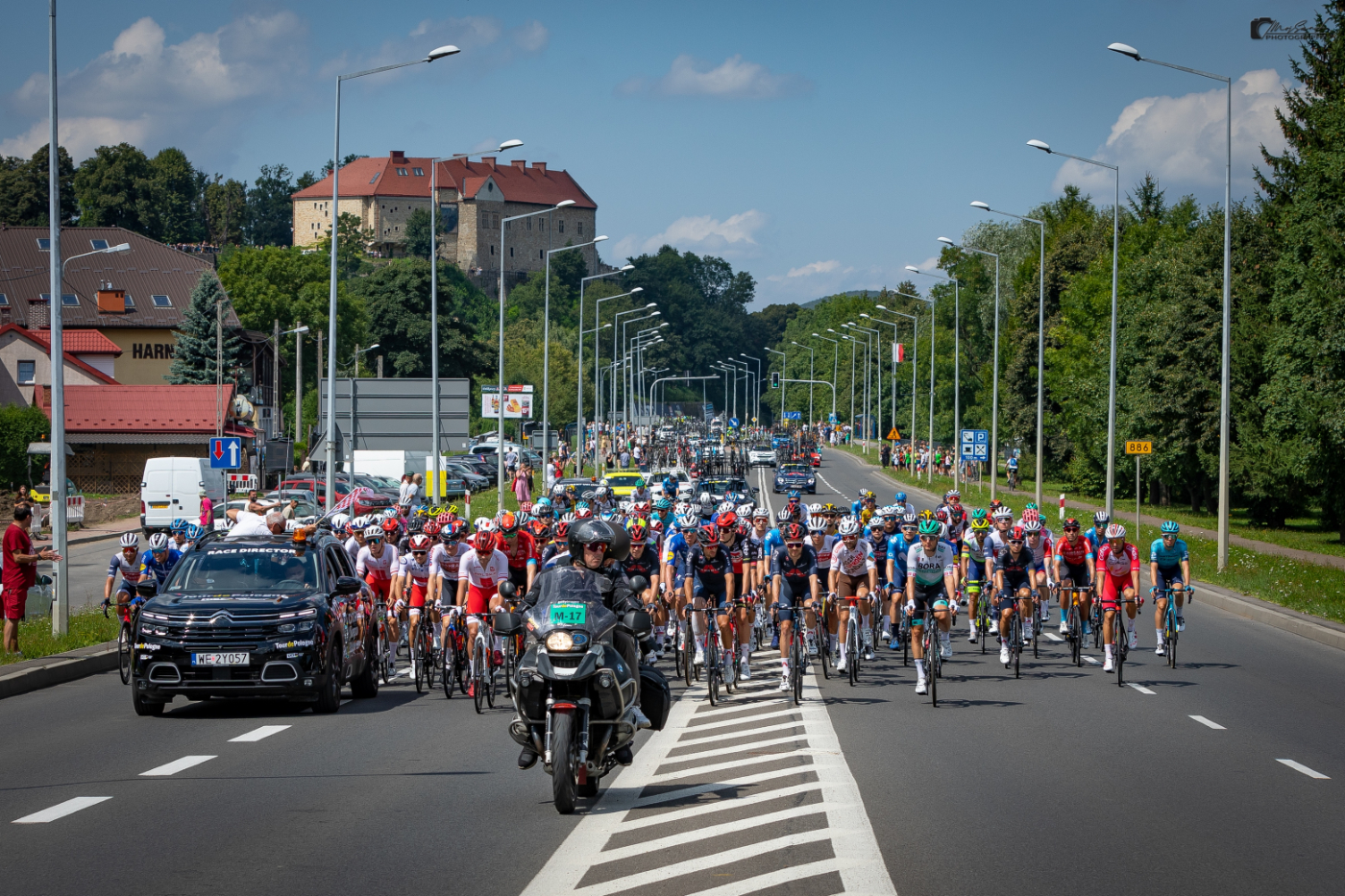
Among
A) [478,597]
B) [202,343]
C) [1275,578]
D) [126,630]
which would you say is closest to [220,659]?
[478,597]

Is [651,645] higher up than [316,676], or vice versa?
[651,645]

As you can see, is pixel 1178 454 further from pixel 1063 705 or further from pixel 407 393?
pixel 1063 705

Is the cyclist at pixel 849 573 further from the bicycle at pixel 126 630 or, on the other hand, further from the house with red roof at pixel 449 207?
the house with red roof at pixel 449 207

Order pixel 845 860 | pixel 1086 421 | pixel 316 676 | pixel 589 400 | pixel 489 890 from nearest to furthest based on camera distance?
pixel 489 890 < pixel 845 860 < pixel 316 676 < pixel 1086 421 < pixel 589 400

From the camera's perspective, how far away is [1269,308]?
46.5 m

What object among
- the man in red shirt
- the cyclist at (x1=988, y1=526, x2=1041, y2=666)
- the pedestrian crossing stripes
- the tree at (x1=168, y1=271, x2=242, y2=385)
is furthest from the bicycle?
the tree at (x1=168, y1=271, x2=242, y2=385)

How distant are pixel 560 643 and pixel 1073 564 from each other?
35.3 feet

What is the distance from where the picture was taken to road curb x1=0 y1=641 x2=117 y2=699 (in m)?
15.3

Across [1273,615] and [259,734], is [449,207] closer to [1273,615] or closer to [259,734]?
[1273,615]

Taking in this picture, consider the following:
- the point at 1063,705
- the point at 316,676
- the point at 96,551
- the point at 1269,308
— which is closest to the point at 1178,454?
the point at 1269,308

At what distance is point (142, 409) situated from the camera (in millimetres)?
67125

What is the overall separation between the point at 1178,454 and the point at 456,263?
493 ft

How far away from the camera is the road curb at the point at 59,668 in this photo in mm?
15266

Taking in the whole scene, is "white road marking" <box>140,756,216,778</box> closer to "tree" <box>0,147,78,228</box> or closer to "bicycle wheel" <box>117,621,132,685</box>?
"bicycle wheel" <box>117,621,132,685</box>
